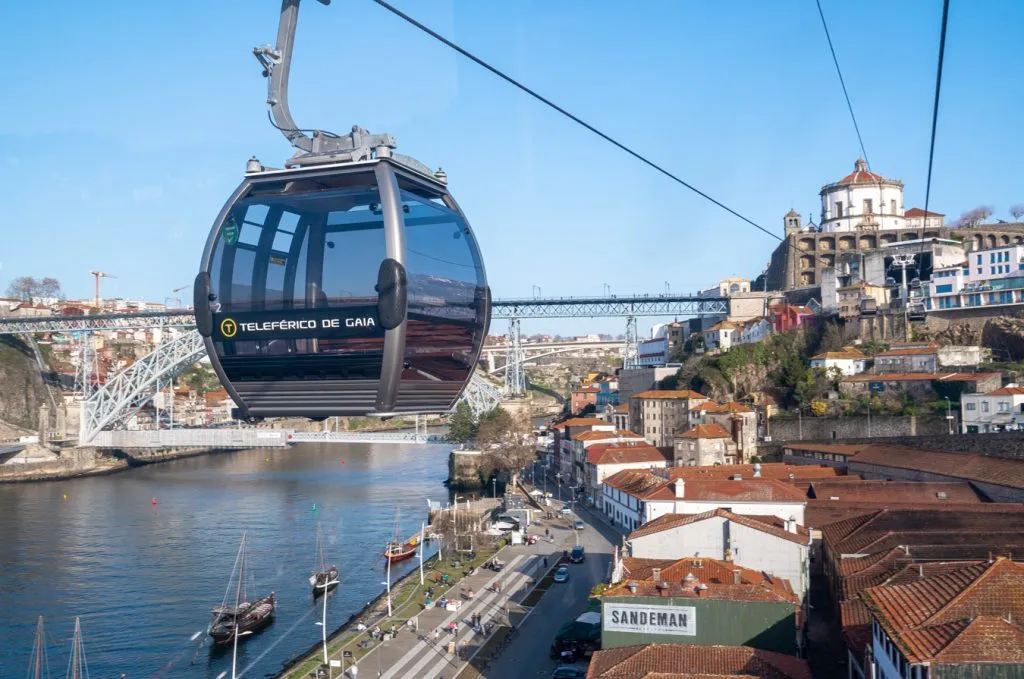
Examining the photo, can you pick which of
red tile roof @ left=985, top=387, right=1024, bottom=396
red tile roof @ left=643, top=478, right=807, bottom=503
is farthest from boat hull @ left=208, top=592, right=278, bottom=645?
red tile roof @ left=985, top=387, right=1024, bottom=396

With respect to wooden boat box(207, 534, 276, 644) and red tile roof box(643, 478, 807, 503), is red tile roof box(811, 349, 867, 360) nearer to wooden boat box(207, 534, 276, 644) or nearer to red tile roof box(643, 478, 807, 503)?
red tile roof box(643, 478, 807, 503)

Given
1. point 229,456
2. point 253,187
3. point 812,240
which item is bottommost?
point 229,456

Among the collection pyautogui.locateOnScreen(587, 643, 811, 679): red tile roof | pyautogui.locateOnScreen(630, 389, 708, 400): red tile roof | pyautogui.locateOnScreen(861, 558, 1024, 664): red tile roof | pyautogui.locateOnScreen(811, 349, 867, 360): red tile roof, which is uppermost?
pyautogui.locateOnScreen(811, 349, 867, 360): red tile roof

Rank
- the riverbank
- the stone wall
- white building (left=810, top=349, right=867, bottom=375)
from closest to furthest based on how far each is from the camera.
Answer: the stone wall
white building (left=810, top=349, right=867, bottom=375)
the riverbank

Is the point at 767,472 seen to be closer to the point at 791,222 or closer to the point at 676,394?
the point at 676,394

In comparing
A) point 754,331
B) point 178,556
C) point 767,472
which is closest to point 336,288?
point 767,472

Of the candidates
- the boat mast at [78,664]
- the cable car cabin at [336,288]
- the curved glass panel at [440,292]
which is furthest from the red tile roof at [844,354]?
the cable car cabin at [336,288]

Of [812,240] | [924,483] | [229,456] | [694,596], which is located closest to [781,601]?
[694,596]

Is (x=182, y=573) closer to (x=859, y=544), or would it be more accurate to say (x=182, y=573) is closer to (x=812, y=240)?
(x=859, y=544)
